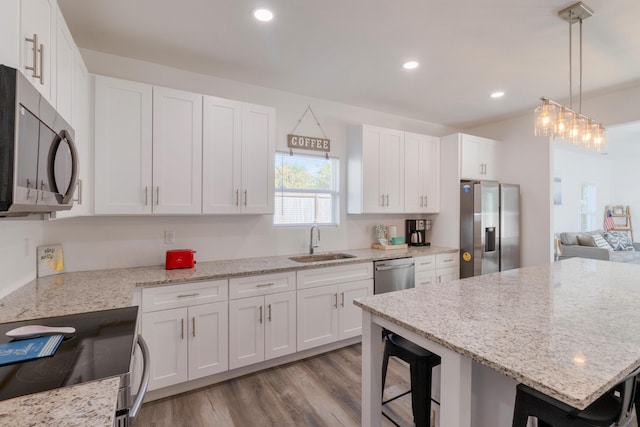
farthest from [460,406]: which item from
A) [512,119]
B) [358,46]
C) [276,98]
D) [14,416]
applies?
[512,119]

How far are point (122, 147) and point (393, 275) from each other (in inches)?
108

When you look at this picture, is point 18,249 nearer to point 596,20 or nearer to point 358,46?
point 358,46

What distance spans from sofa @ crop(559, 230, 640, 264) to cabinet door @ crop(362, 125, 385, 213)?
5134 mm

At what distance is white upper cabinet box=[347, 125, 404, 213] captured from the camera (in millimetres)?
3566

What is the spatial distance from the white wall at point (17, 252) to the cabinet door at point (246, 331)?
1311 mm

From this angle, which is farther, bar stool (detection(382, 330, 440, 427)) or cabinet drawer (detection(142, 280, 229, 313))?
cabinet drawer (detection(142, 280, 229, 313))

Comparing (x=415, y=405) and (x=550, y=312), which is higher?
(x=550, y=312)

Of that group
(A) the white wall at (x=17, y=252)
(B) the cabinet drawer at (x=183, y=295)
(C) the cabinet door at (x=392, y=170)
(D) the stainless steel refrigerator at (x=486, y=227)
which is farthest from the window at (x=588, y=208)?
(A) the white wall at (x=17, y=252)

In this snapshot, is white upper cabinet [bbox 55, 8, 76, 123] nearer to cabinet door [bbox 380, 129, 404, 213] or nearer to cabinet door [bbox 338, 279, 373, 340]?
cabinet door [bbox 338, 279, 373, 340]

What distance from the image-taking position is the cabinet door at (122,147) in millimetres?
2242

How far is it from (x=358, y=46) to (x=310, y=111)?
3.85 feet

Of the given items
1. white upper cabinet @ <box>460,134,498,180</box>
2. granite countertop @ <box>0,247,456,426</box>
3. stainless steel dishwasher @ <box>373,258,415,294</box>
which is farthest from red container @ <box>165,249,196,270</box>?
white upper cabinet @ <box>460,134,498,180</box>

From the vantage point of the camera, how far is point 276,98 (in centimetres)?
330

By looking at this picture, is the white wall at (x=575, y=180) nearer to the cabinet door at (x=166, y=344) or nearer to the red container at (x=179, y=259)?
the red container at (x=179, y=259)
